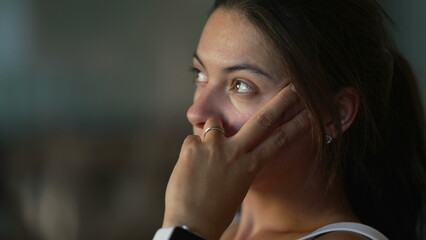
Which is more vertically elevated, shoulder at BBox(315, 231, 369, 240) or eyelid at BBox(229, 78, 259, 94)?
eyelid at BBox(229, 78, 259, 94)

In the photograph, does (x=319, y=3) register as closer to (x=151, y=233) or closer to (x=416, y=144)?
(x=416, y=144)

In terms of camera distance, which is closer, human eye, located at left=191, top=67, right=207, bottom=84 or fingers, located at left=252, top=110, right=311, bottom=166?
fingers, located at left=252, top=110, right=311, bottom=166

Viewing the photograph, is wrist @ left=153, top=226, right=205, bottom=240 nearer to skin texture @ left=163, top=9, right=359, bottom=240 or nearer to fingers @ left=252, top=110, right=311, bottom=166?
skin texture @ left=163, top=9, right=359, bottom=240

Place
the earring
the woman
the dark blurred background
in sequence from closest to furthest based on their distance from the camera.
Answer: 1. the woman
2. the earring
3. the dark blurred background

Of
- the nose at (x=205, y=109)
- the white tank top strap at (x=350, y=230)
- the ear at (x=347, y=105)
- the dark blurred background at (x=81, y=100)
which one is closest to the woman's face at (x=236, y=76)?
the nose at (x=205, y=109)

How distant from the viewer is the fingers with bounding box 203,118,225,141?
1.08 metres

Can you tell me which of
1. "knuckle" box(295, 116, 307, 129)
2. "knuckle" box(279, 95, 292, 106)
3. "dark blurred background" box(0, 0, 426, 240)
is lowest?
"dark blurred background" box(0, 0, 426, 240)

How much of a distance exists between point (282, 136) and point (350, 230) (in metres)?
0.22

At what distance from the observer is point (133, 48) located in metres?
2.87

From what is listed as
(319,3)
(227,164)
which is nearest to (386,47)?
(319,3)

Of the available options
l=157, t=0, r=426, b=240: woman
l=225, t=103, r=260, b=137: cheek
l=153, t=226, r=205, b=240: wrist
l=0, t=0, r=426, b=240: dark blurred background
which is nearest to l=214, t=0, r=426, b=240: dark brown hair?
l=157, t=0, r=426, b=240: woman

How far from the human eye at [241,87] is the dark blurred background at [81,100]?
176cm

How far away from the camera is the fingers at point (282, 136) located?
1084mm

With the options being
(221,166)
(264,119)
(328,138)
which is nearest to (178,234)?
(221,166)
